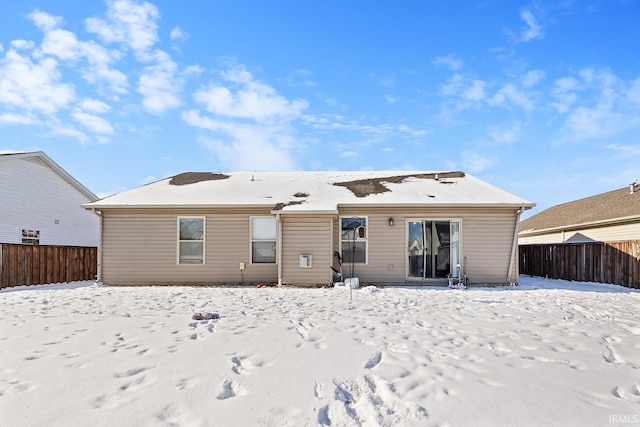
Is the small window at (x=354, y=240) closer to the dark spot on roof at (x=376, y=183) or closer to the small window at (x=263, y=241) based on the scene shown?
the dark spot on roof at (x=376, y=183)

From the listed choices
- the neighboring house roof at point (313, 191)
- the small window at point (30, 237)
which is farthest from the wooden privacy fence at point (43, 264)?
the neighboring house roof at point (313, 191)

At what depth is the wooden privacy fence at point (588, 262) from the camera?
12.0 m

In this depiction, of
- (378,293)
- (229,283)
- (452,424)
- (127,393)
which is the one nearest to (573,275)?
(378,293)

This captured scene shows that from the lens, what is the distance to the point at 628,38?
11.0m

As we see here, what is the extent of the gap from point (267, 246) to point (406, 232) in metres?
4.36

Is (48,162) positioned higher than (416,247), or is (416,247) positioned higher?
(48,162)

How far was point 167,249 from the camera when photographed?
39.5 feet

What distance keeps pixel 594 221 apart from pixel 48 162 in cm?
2302

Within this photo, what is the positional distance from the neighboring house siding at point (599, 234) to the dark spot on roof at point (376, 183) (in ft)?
20.0

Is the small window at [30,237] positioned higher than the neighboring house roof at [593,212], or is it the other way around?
the neighboring house roof at [593,212]

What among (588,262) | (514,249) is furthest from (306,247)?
(588,262)

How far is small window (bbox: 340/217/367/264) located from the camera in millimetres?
11898

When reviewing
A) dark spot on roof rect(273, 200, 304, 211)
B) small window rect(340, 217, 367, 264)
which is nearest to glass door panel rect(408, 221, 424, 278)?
small window rect(340, 217, 367, 264)

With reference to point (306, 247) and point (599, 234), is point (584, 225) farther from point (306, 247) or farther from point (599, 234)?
point (306, 247)
